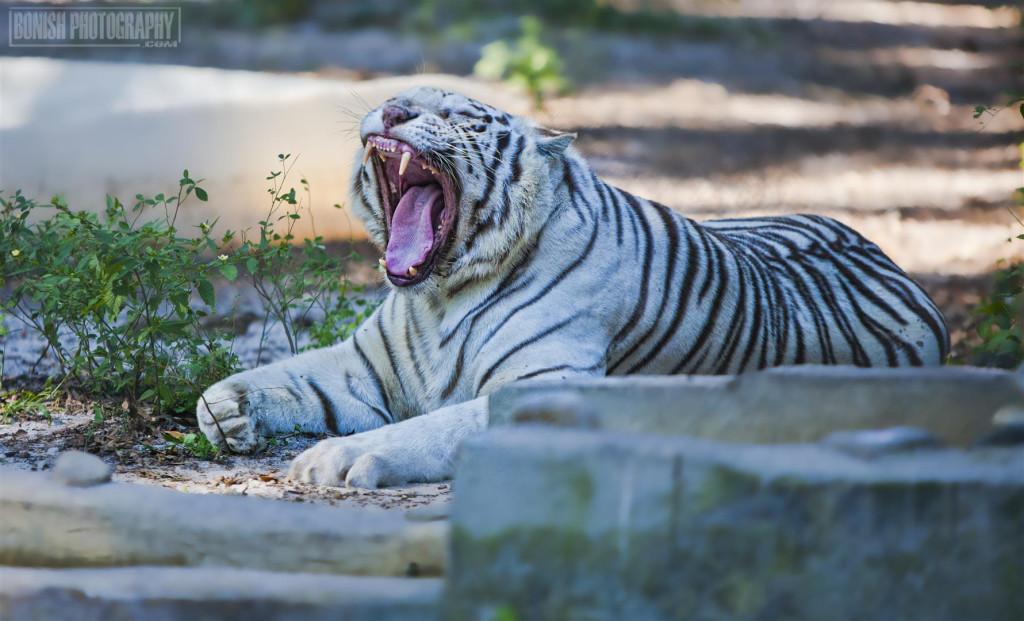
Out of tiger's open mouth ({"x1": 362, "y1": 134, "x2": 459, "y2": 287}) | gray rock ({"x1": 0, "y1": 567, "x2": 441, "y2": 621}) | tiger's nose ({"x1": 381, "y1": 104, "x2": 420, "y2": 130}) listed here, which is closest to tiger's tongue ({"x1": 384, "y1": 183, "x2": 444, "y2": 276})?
tiger's open mouth ({"x1": 362, "y1": 134, "x2": 459, "y2": 287})

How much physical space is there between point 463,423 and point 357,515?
870mm

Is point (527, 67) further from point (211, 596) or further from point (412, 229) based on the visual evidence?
point (211, 596)

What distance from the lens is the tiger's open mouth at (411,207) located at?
2.59m

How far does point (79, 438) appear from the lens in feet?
8.14

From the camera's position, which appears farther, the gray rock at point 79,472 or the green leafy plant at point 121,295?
the green leafy plant at point 121,295

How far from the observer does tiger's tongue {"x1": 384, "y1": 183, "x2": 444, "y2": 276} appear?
8.57 ft

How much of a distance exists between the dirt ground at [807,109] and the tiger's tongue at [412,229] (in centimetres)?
182

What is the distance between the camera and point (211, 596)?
139 centimetres

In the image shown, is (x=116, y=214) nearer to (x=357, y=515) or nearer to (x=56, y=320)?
(x=56, y=320)

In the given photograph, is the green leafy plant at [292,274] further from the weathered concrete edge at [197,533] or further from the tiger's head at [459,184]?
the weathered concrete edge at [197,533]

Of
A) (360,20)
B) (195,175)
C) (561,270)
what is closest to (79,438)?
(561,270)

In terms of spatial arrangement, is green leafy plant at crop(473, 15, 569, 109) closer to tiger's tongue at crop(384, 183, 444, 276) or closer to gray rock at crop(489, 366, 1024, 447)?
tiger's tongue at crop(384, 183, 444, 276)

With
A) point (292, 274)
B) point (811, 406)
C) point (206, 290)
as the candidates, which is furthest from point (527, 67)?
point (811, 406)

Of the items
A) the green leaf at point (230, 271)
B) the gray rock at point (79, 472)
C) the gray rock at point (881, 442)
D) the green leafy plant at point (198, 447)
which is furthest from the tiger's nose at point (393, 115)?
the gray rock at point (881, 442)
